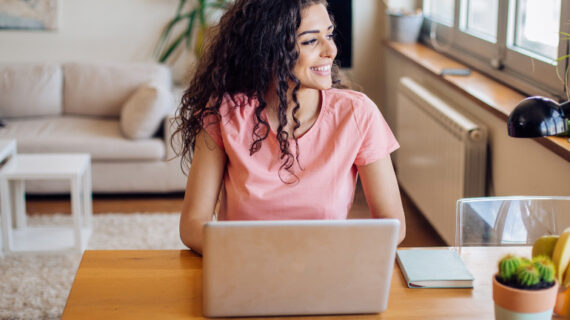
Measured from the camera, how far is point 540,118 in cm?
128

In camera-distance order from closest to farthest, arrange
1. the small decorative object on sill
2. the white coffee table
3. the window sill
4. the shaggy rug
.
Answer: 1. the window sill
2. the shaggy rug
3. the white coffee table
4. the small decorative object on sill

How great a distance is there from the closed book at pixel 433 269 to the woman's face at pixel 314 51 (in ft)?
1.44

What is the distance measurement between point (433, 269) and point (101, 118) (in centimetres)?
342

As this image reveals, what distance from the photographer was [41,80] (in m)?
4.30

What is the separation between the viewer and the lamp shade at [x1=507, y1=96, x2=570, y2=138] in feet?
4.20

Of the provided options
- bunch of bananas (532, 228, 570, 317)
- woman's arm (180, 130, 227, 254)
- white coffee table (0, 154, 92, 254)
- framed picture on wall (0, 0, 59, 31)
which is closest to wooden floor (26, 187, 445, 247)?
white coffee table (0, 154, 92, 254)

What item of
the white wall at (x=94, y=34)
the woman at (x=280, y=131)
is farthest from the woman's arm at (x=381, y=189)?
the white wall at (x=94, y=34)

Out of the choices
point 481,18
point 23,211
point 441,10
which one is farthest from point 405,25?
point 23,211

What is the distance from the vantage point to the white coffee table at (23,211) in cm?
306

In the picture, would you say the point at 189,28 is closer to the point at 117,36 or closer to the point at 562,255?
the point at 117,36

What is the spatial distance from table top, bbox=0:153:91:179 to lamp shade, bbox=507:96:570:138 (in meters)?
2.27

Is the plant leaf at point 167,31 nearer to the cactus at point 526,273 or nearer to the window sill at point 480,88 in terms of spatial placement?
the window sill at point 480,88

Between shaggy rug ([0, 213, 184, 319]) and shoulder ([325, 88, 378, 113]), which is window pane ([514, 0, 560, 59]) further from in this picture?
shaggy rug ([0, 213, 184, 319])

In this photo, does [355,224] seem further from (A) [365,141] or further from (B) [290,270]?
(A) [365,141]
